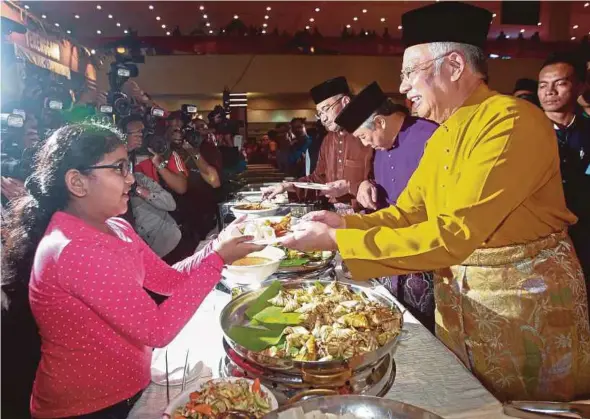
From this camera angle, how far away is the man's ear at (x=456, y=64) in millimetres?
1303

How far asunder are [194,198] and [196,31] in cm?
835

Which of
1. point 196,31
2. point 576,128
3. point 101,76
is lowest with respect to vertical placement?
point 576,128

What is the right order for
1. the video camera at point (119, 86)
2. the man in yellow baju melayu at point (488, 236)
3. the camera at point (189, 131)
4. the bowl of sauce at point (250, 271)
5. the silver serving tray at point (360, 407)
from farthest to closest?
1. the camera at point (189, 131)
2. the video camera at point (119, 86)
3. the bowl of sauce at point (250, 271)
4. the man in yellow baju melayu at point (488, 236)
5. the silver serving tray at point (360, 407)

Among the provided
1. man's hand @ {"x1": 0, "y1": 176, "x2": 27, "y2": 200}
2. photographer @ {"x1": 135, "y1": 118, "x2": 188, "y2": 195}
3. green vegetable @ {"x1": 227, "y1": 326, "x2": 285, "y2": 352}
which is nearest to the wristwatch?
photographer @ {"x1": 135, "y1": 118, "x2": 188, "y2": 195}

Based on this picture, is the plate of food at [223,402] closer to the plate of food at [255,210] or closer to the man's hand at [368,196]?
the plate of food at [255,210]

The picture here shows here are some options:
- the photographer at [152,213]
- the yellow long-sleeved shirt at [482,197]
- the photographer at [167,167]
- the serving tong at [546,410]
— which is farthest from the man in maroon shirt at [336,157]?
the serving tong at [546,410]

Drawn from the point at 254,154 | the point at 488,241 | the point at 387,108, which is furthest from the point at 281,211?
the point at 254,154

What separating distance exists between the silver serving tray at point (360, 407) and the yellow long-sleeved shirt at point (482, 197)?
50 cm

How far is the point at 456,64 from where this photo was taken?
131 cm

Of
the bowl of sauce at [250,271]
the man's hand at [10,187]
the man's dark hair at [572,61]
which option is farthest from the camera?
the man's dark hair at [572,61]

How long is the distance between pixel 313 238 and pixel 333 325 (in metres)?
0.33

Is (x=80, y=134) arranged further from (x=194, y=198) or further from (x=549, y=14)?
(x=549, y=14)

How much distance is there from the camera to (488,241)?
129 cm

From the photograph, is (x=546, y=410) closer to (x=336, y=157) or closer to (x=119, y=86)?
(x=336, y=157)
